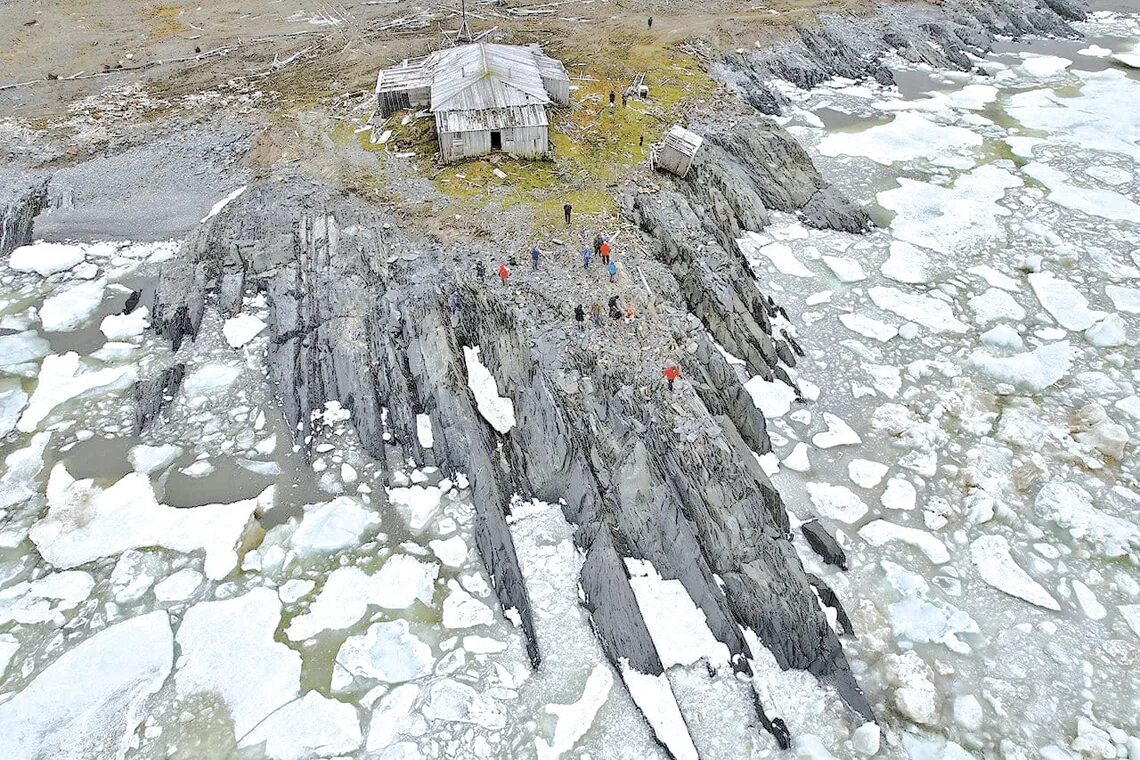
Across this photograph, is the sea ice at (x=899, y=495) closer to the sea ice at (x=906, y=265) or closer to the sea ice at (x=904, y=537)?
the sea ice at (x=904, y=537)

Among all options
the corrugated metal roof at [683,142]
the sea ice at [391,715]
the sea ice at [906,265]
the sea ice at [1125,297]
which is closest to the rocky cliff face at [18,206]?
the sea ice at [391,715]

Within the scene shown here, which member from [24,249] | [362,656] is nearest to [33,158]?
[24,249]

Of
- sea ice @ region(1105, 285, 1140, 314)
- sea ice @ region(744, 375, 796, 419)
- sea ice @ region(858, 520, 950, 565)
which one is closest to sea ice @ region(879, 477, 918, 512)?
sea ice @ region(858, 520, 950, 565)

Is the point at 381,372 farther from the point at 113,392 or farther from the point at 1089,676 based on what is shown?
the point at 1089,676

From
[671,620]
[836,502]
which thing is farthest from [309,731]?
[836,502]

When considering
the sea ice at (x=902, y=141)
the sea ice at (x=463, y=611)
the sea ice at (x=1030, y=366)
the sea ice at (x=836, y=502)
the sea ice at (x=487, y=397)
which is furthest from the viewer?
the sea ice at (x=902, y=141)

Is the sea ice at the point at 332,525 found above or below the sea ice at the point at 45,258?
below
